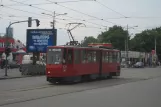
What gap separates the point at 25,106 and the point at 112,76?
25263 millimetres

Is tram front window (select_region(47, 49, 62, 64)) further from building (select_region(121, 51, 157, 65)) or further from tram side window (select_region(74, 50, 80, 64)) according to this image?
building (select_region(121, 51, 157, 65))

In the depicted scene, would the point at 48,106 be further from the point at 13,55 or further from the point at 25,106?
the point at 13,55

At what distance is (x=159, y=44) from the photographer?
132125 mm

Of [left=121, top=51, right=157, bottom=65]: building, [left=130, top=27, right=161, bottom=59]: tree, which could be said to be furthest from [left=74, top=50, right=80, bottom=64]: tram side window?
[left=130, top=27, right=161, bottom=59]: tree

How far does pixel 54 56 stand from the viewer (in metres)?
27.0

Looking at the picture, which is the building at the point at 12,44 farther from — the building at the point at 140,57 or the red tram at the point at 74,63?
the red tram at the point at 74,63

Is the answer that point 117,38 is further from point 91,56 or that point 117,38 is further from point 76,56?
point 76,56

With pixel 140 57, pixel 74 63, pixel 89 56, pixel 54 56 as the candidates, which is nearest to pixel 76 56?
pixel 74 63

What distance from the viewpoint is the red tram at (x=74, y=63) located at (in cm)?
2666

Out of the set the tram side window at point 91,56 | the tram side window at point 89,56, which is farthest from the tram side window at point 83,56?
the tram side window at point 91,56

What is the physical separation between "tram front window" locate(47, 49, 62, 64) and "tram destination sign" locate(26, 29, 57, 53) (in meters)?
14.6

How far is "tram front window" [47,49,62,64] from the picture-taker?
26750 mm

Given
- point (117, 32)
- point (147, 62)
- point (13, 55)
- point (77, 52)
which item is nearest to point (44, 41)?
point (77, 52)

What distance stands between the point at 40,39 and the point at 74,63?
1561 centimetres
